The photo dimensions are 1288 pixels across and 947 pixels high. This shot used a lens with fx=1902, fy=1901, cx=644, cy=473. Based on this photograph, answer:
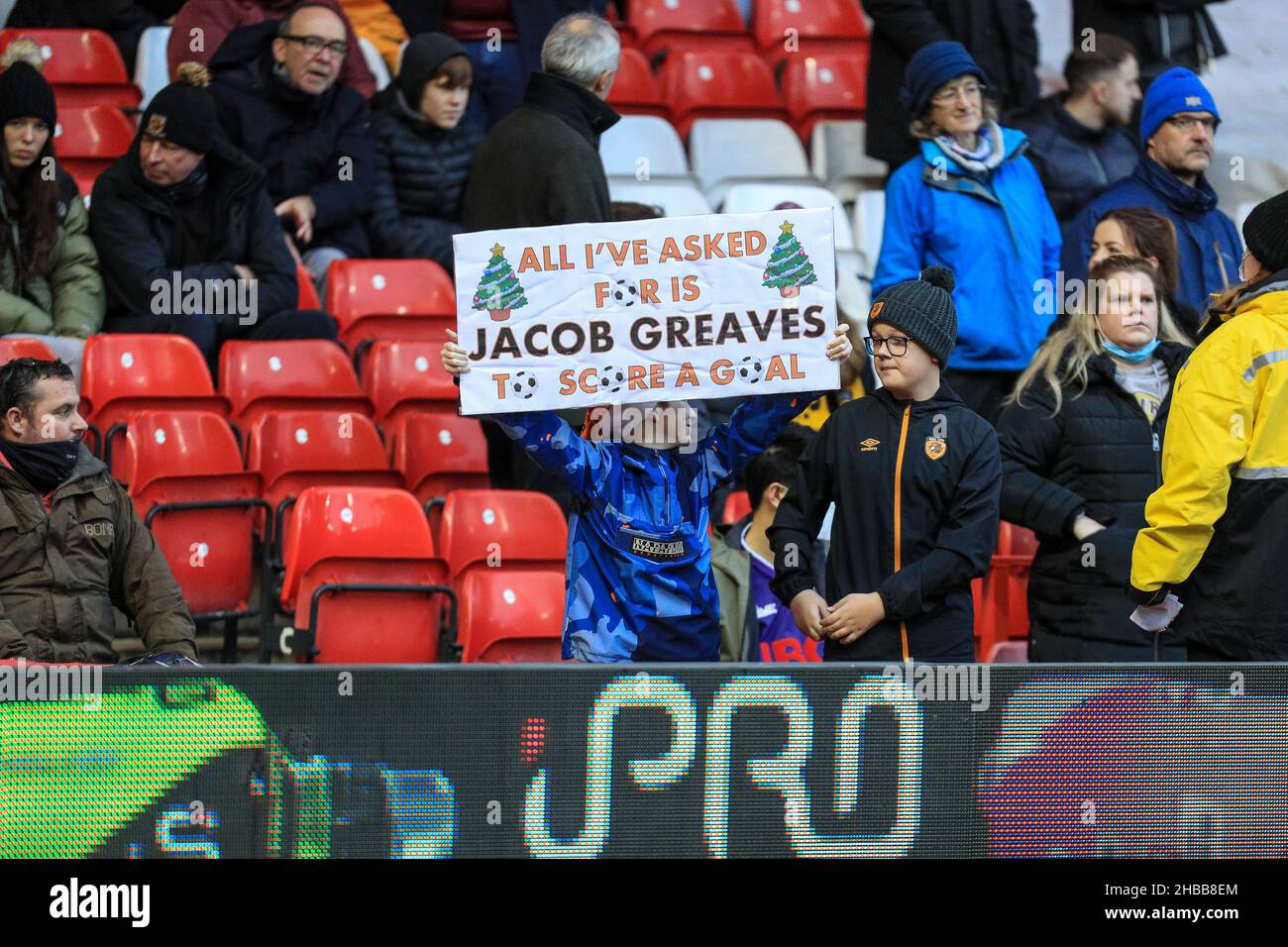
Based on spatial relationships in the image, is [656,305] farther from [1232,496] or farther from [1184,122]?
[1184,122]

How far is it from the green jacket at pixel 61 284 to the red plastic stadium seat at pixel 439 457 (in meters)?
1.38

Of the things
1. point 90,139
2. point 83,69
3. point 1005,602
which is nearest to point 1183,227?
point 1005,602

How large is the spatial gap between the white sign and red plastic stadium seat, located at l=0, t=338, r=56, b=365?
2463mm

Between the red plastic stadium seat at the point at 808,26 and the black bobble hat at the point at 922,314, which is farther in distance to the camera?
the red plastic stadium seat at the point at 808,26

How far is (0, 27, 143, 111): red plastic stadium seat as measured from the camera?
962cm

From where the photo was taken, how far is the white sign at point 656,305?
17.6ft

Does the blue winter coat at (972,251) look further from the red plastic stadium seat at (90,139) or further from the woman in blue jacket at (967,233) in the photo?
A: the red plastic stadium seat at (90,139)

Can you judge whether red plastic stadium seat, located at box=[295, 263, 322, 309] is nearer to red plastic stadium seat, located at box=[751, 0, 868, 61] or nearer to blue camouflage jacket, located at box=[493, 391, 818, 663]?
blue camouflage jacket, located at box=[493, 391, 818, 663]

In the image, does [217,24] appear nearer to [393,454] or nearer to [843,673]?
[393,454]

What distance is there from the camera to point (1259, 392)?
5.05 metres

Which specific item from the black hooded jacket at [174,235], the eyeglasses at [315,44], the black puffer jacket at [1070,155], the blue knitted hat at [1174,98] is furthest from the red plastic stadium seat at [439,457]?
the black puffer jacket at [1070,155]

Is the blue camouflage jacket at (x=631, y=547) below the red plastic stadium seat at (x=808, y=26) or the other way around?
below

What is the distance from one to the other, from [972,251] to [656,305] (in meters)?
2.46

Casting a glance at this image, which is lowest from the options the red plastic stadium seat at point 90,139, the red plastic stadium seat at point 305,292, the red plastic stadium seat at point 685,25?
the red plastic stadium seat at point 305,292
